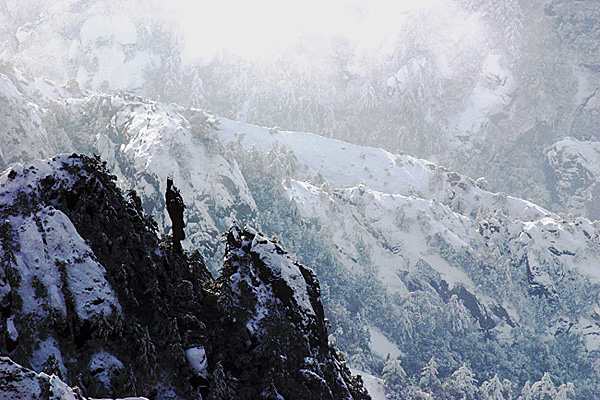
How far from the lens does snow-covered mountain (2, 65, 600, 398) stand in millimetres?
138625

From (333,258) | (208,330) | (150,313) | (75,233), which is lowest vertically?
(333,258)

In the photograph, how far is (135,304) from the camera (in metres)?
24.8

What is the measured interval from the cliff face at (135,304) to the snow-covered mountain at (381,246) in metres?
88.0

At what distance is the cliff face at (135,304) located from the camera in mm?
21266

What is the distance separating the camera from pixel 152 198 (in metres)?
127

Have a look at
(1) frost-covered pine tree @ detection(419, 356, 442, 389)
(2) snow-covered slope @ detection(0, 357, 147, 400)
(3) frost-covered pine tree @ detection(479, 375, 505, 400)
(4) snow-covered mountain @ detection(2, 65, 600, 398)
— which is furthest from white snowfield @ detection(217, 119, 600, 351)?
(2) snow-covered slope @ detection(0, 357, 147, 400)

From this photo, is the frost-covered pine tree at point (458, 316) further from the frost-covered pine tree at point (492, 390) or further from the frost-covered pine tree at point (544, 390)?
the frost-covered pine tree at point (544, 390)

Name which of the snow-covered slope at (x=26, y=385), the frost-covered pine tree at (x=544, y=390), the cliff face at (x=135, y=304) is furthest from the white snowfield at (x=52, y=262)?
the frost-covered pine tree at (x=544, y=390)

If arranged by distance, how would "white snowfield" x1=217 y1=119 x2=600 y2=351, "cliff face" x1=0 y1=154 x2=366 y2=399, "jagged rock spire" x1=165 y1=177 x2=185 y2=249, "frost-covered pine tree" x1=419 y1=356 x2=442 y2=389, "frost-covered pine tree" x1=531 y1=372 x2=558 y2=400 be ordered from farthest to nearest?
"white snowfield" x1=217 y1=119 x2=600 y2=351
"frost-covered pine tree" x1=531 y1=372 x2=558 y2=400
"frost-covered pine tree" x1=419 y1=356 x2=442 y2=389
"jagged rock spire" x1=165 y1=177 x2=185 y2=249
"cliff face" x1=0 y1=154 x2=366 y2=399

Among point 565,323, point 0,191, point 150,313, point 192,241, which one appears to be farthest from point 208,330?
point 565,323

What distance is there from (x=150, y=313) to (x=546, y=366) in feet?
538

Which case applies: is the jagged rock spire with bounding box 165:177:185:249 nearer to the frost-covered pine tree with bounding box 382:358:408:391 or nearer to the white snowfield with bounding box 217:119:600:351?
the frost-covered pine tree with bounding box 382:358:408:391

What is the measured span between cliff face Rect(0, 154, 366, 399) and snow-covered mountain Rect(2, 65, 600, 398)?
8800 cm

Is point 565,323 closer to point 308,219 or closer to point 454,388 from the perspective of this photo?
point 454,388
